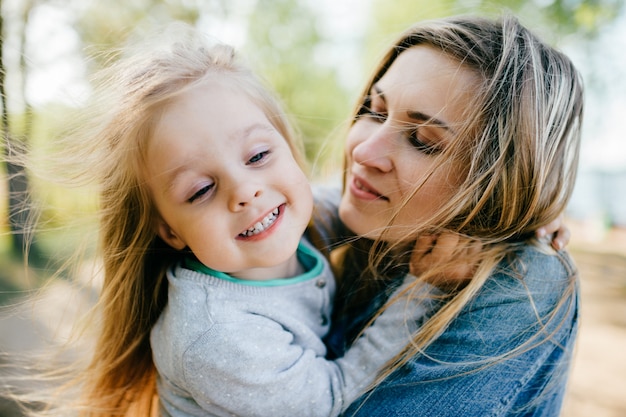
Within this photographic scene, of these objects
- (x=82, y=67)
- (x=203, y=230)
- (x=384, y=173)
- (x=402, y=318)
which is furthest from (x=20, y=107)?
(x=402, y=318)

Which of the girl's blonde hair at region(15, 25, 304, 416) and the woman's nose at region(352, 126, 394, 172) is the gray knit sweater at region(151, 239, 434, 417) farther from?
the woman's nose at region(352, 126, 394, 172)

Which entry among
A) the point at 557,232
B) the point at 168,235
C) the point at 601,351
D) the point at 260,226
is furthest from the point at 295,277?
the point at 601,351

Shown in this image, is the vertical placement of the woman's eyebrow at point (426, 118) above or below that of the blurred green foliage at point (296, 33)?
above

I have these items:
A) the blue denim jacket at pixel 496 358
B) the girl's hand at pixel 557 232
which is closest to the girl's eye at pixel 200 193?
the blue denim jacket at pixel 496 358

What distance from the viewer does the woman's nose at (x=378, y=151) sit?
4.04 ft

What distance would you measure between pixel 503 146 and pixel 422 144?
0.20 m

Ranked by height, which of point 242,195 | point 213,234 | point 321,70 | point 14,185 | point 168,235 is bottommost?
point 321,70

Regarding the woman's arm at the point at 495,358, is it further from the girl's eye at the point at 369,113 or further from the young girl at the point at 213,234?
the girl's eye at the point at 369,113

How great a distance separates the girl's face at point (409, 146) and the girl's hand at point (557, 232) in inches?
12.3

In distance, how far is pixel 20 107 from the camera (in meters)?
1.31

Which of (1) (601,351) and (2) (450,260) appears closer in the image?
(2) (450,260)

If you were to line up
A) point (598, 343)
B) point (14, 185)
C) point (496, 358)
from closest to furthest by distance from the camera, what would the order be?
point (496, 358) < point (14, 185) < point (598, 343)

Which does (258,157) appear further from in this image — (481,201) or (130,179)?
(481,201)

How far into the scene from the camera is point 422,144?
1210mm
